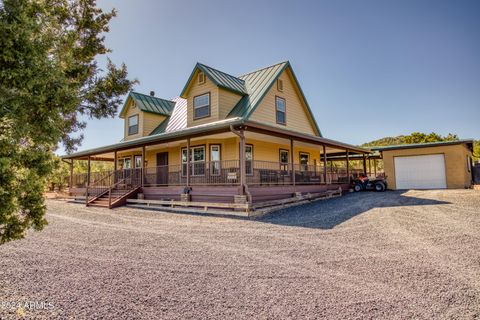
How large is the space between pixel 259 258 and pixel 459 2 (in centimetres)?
1445

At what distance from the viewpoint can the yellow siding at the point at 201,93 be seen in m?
16.0

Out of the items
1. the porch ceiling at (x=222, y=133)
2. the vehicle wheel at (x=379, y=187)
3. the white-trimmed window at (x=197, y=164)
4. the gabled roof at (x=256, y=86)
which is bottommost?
the vehicle wheel at (x=379, y=187)

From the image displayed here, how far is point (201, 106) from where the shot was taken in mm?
16750

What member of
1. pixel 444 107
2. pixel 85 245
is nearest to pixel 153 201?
pixel 85 245

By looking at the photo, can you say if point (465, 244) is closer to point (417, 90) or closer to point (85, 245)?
point (85, 245)

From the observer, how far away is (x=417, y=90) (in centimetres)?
2172

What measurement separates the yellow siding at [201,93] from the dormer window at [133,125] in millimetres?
5340

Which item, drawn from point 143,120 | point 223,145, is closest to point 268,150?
point 223,145

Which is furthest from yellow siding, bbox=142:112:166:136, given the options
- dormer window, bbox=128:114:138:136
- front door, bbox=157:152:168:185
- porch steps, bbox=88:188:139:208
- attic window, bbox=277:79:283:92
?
attic window, bbox=277:79:283:92

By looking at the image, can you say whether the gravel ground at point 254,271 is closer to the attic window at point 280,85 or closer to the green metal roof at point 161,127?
the attic window at point 280,85

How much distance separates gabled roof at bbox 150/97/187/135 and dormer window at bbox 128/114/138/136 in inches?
62.3

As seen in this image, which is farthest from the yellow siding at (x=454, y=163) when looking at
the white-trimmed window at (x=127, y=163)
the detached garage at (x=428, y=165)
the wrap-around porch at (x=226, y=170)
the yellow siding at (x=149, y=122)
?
the white-trimmed window at (x=127, y=163)

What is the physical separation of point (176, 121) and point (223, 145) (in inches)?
191

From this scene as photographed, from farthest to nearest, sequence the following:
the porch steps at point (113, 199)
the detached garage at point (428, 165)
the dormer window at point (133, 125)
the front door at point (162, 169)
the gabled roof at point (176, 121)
Answer: the dormer window at point (133, 125) < the detached garage at point (428, 165) < the gabled roof at point (176, 121) < the front door at point (162, 169) < the porch steps at point (113, 199)
